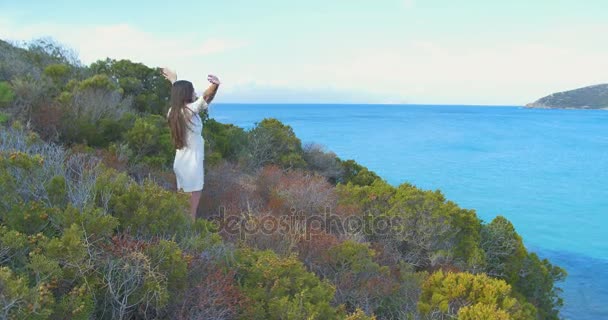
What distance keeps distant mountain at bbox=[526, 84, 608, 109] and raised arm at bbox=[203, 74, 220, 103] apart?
187203mm

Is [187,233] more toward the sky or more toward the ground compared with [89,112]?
more toward the ground

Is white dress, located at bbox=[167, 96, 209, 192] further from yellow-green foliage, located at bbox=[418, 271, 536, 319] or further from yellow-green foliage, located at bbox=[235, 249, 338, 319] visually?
yellow-green foliage, located at bbox=[418, 271, 536, 319]

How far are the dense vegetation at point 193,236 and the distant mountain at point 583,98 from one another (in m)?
180

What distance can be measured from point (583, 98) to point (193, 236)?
19134 cm

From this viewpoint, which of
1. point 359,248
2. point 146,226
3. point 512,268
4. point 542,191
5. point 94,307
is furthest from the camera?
point 542,191

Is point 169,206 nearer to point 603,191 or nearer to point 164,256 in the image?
point 164,256

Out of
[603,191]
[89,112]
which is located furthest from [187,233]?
[603,191]

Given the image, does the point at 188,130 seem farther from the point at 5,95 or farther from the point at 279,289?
the point at 5,95

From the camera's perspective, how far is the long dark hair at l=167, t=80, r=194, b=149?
488cm

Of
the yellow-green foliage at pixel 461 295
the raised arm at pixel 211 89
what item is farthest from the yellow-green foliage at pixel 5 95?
the yellow-green foliage at pixel 461 295

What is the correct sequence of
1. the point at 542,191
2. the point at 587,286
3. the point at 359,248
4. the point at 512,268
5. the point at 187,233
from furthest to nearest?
the point at 542,191 < the point at 587,286 < the point at 512,268 < the point at 359,248 < the point at 187,233

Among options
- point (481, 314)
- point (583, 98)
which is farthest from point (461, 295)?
point (583, 98)

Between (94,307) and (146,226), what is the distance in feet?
3.63

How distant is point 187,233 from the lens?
4012mm
